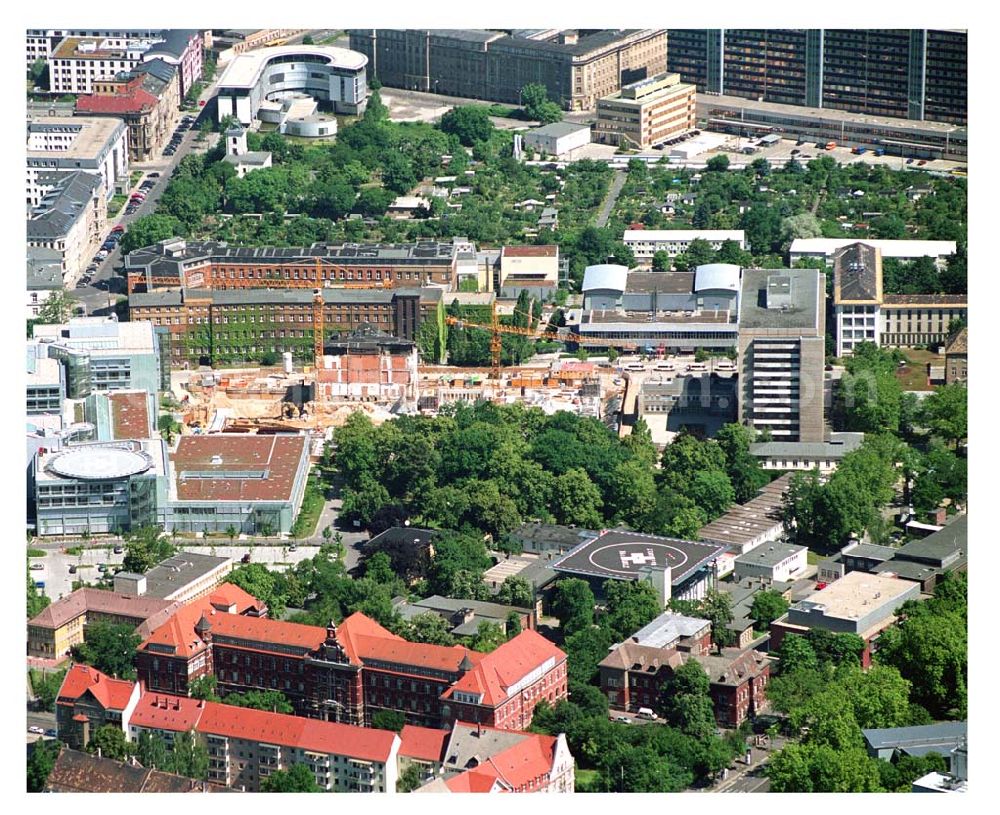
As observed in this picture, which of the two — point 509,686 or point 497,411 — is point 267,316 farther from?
point 509,686

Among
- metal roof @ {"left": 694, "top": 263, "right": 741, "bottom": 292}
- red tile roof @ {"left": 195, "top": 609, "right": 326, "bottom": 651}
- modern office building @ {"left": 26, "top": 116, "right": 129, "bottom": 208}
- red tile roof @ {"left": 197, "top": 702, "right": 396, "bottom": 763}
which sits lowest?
red tile roof @ {"left": 197, "top": 702, "right": 396, "bottom": 763}

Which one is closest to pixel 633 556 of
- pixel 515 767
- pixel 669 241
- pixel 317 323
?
pixel 515 767

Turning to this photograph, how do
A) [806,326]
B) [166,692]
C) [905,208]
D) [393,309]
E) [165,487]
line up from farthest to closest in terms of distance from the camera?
[905,208] → [393,309] → [806,326] → [165,487] → [166,692]

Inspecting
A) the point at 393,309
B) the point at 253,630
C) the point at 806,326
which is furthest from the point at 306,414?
the point at 253,630

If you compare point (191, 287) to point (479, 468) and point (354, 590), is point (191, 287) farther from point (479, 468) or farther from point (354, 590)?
point (354, 590)

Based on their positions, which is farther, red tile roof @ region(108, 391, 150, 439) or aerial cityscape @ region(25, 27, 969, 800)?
red tile roof @ region(108, 391, 150, 439)

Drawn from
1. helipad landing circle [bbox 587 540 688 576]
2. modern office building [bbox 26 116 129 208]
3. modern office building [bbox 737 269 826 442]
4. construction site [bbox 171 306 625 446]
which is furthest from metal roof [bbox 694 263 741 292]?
modern office building [bbox 26 116 129 208]

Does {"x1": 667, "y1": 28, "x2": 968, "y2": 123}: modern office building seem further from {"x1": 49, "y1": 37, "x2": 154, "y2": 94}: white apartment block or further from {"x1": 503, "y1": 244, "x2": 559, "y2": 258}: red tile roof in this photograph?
{"x1": 49, "y1": 37, "x2": 154, "y2": 94}: white apartment block
